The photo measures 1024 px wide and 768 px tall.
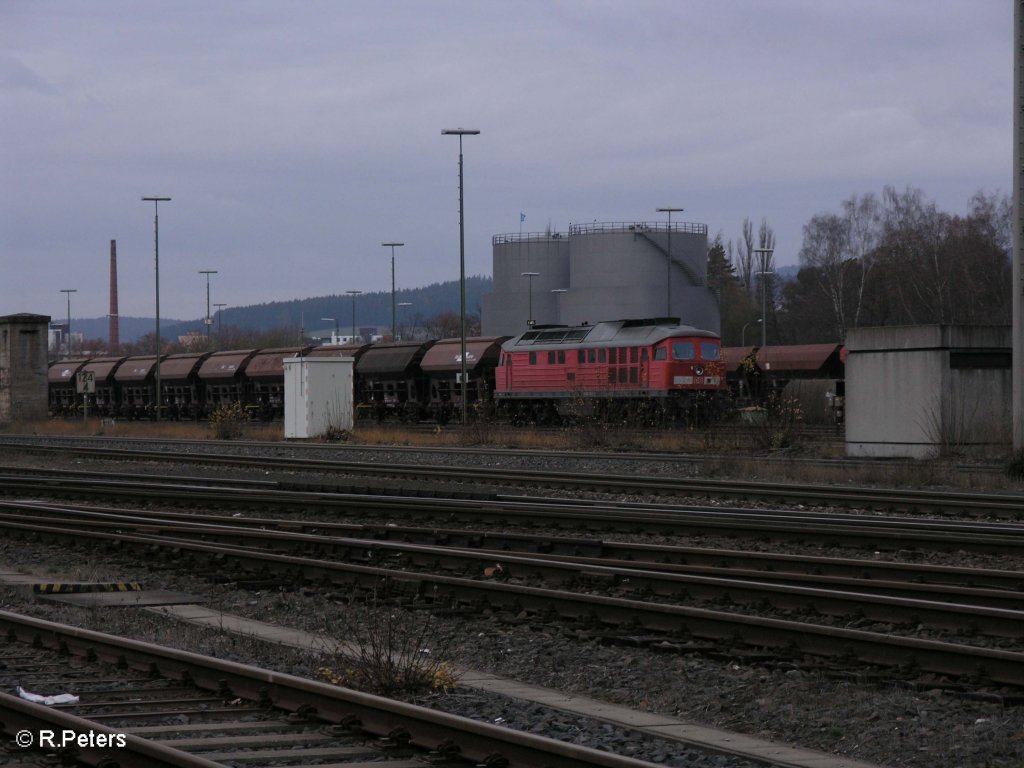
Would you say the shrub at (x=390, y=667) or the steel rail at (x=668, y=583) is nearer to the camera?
the shrub at (x=390, y=667)

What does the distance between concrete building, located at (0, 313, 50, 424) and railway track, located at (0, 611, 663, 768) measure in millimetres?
50692

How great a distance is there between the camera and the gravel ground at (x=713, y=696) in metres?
7.22

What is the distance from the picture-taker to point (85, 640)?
30.6 feet

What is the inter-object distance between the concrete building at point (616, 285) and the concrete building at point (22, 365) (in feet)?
126

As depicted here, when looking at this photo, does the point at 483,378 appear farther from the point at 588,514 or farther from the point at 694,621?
the point at 694,621

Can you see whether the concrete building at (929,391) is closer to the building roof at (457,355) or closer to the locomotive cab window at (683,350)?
the locomotive cab window at (683,350)

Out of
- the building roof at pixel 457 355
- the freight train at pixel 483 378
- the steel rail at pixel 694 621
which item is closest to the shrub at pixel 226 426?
the freight train at pixel 483 378

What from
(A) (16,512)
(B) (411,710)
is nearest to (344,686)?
(B) (411,710)

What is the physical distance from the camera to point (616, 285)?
90812mm

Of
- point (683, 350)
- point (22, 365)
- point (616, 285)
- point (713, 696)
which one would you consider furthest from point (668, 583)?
point (616, 285)

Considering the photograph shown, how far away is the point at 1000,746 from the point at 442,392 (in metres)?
41.6

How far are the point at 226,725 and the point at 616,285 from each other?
277ft

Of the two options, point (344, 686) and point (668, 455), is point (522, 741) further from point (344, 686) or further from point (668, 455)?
point (668, 455)

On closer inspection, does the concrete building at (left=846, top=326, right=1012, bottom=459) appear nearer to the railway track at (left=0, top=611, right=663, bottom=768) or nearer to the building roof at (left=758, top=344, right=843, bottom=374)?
the railway track at (left=0, top=611, right=663, bottom=768)
